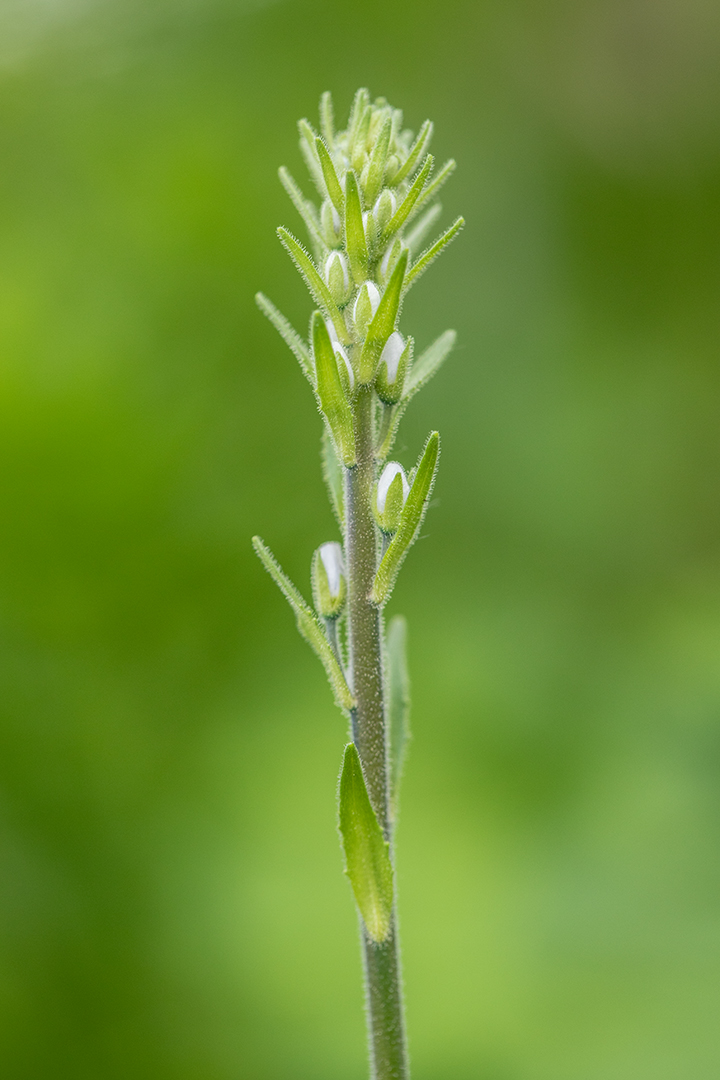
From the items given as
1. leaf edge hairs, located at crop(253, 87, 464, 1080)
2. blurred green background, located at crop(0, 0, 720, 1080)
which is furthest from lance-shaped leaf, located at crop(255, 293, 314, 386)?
blurred green background, located at crop(0, 0, 720, 1080)

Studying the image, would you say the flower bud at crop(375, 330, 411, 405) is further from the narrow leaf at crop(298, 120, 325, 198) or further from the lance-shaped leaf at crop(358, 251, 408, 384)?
the narrow leaf at crop(298, 120, 325, 198)

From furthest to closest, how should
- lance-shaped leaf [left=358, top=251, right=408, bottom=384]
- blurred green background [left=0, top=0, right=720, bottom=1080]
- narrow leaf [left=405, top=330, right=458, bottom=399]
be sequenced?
blurred green background [left=0, top=0, right=720, bottom=1080]
narrow leaf [left=405, top=330, right=458, bottom=399]
lance-shaped leaf [left=358, top=251, right=408, bottom=384]

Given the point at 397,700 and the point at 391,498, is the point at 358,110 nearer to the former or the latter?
the point at 391,498

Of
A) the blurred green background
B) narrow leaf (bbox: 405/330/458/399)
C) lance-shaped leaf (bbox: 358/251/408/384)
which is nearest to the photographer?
lance-shaped leaf (bbox: 358/251/408/384)

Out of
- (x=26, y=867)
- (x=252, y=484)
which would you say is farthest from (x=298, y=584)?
(x=26, y=867)

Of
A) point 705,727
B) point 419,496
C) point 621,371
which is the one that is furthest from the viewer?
point 621,371

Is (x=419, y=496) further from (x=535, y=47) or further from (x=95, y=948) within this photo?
(x=535, y=47)
